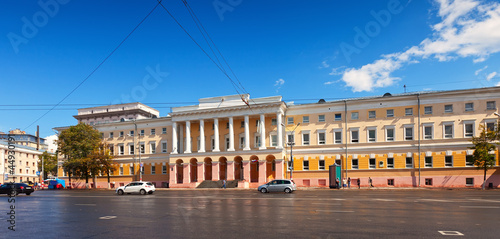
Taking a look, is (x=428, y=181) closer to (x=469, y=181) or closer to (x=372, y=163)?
(x=469, y=181)

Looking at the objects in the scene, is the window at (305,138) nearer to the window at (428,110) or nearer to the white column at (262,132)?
the white column at (262,132)

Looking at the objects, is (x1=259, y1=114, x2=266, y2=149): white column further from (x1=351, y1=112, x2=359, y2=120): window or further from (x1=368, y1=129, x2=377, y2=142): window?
(x1=368, y1=129, x2=377, y2=142): window

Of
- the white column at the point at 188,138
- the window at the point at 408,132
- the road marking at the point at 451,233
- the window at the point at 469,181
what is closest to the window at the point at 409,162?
the window at the point at 408,132

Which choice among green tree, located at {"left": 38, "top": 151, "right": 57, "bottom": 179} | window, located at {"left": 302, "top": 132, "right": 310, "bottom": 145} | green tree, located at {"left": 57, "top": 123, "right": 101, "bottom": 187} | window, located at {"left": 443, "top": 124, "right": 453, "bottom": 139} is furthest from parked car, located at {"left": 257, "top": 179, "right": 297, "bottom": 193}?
green tree, located at {"left": 38, "top": 151, "right": 57, "bottom": 179}

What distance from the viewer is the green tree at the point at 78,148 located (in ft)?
199

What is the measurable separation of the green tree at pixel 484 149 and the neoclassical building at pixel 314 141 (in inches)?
105

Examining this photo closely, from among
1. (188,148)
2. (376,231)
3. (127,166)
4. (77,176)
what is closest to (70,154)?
(77,176)

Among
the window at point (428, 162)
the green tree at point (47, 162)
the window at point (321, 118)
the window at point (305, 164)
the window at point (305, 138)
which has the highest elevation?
the window at point (321, 118)

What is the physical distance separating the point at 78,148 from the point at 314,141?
42226 mm

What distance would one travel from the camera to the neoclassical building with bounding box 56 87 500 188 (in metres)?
46.3

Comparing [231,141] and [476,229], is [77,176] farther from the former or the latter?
[476,229]

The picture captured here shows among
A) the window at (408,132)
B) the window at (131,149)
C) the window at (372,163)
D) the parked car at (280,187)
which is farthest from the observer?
the window at (131,149)

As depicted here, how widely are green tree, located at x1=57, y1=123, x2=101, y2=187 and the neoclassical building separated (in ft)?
19.4

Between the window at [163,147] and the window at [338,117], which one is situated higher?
the window at [338,117]
